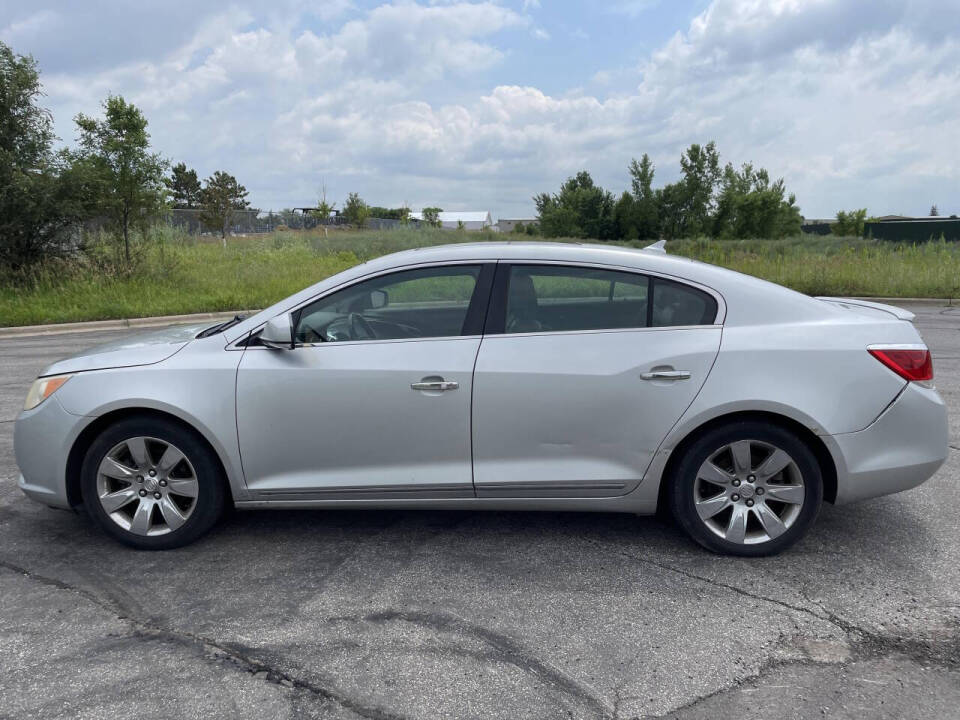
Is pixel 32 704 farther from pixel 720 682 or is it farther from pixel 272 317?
pixel 720 682

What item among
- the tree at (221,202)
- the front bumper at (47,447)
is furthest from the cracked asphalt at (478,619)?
the tree at (221,202)

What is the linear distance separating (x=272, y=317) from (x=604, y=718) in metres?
2.48

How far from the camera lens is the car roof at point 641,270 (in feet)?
12.5

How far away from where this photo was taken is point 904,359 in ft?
12.1

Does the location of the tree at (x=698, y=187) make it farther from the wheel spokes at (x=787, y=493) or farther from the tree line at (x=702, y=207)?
the wheel spokes at (x=787, y=493)

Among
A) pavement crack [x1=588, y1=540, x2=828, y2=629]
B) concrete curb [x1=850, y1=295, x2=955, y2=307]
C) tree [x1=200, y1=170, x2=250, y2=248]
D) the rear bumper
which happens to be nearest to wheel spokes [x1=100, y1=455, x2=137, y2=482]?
pavement crack [x1=588, y1=540, x2=828, y2=629]

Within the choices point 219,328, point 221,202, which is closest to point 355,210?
point 221,202

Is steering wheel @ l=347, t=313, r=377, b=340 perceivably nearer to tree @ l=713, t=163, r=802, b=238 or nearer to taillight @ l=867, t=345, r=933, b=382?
taillight @ l=867, t=345, r=933, b=382

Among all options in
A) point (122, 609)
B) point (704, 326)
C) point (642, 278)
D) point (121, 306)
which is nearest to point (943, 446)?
point (704, 326)

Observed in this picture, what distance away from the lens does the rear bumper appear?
3.64 meters

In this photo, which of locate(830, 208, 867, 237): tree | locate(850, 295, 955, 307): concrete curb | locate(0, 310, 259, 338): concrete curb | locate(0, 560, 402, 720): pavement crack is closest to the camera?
locate(0, 560, 402, 720): pavement crack

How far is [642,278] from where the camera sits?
12.6ft

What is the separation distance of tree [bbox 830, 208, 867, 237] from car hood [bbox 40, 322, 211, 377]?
62.5 meters

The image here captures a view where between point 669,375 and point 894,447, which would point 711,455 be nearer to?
point 669,375
